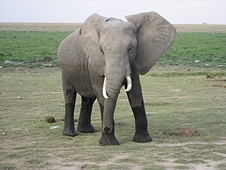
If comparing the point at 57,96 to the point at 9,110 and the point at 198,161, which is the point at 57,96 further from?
the point at 198,161

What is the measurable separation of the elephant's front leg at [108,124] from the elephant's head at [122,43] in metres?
0.15

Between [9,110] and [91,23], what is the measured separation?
3.80 metres

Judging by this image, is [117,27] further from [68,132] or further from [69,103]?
[68,132]

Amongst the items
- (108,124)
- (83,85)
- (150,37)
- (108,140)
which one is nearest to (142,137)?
(108,140)

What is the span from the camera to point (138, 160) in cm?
642

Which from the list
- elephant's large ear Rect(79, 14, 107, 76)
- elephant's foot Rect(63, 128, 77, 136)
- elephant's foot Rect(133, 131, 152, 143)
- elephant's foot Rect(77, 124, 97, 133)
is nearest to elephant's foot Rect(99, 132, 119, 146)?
elephant's foot Rect(133, 131, 152, 143)

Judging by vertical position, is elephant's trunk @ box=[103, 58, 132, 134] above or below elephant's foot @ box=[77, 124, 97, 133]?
above

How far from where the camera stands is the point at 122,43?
6934 millimetres

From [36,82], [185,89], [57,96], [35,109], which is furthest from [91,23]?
[36,82]

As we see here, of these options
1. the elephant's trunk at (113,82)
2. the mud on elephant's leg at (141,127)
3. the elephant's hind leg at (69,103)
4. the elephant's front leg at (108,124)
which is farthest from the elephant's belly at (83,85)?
the elephant's trunk at (113,82)

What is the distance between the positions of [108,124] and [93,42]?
1308mm

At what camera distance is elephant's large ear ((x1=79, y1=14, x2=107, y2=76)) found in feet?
23.9

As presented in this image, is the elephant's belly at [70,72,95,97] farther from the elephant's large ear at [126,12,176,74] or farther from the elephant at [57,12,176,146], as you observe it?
the elephant's large ear at [126,12,176,74]

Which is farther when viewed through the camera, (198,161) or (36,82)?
(36,82)
